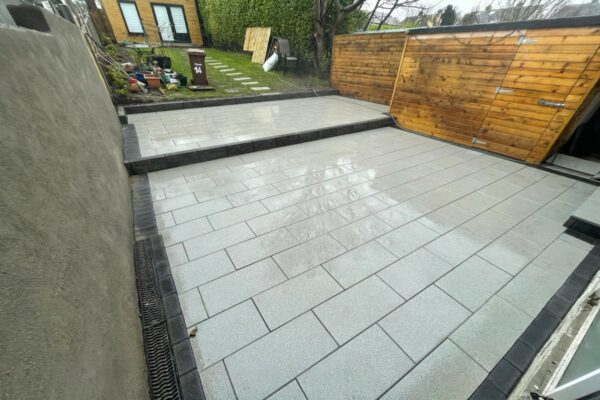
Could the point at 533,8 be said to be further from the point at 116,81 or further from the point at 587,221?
the point at 116,81

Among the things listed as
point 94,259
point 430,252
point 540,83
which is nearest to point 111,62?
point 94,259

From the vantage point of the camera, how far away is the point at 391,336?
5.45 feet

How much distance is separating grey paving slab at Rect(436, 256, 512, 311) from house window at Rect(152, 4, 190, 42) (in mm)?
16526

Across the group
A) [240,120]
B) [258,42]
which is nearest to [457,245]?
[240,120]

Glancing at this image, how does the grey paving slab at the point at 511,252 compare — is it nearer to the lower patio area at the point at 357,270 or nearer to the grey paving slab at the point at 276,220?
the lower patio area at the point at 357,270

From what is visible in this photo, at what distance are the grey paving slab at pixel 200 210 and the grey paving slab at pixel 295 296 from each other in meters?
1.28

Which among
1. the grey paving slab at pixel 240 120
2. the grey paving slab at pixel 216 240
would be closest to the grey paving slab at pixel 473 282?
the grey paving slab at pixel 216 240

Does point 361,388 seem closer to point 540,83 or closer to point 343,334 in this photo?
point 343,334

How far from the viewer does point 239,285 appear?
1952 millimetres

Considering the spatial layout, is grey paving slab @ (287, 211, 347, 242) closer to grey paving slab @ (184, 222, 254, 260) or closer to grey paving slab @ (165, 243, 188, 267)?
grey paving slab @ (184, 222, 254, 260)

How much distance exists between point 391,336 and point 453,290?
734mm

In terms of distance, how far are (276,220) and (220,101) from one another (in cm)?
520

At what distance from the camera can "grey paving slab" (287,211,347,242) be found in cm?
249

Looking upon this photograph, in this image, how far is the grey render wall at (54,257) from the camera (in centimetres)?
71
